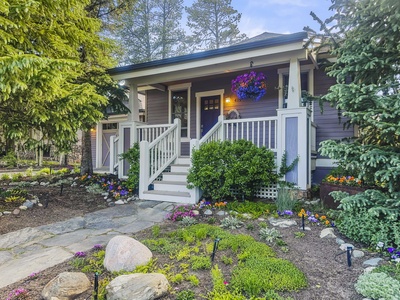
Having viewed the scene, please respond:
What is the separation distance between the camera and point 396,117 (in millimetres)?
3072

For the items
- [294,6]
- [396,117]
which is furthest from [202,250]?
[294,6]

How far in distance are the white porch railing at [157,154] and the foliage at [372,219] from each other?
12.7ft

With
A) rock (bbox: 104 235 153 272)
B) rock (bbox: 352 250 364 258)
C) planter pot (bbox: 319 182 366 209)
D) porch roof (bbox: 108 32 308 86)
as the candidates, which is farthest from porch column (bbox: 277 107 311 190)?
rock (bbox: 104 235 153 272)

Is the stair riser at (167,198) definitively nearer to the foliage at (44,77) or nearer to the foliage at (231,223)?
the foliage at (231,223)

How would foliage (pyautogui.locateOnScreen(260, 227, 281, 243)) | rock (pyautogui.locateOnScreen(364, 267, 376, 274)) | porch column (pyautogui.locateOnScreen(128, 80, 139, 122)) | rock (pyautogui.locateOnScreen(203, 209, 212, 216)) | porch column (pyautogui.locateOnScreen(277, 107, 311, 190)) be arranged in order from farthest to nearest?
porch column (pyautogui.locateOnScreen(128, 80, 139, 122)), porch column (pyautogui.locateOnScreen(277, 107, 311, 190)), rock (pyautogui.locateOnScreen(203, 209, 212, 216)), foliage (pyautogui.locateOnScreen(260, 227, 281, 243)), rock (pyautogui.locateOnScreen(364, 267, 376, 274))

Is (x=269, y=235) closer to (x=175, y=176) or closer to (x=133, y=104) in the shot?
(x=175, y=176)

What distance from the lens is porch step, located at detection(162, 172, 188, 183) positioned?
5.97 m

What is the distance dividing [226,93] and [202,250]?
5973mm

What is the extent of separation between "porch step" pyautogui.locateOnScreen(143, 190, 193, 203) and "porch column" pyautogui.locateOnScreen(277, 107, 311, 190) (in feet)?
6.60

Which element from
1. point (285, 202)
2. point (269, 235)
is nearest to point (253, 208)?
point (285, 202)

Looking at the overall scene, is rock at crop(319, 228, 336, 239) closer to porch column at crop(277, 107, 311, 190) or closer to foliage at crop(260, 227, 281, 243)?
foliage at crop(260, 227, 281, 243)

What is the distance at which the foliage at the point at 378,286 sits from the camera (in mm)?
1964

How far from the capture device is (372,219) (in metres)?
3.02

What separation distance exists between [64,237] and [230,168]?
9.53 ft
